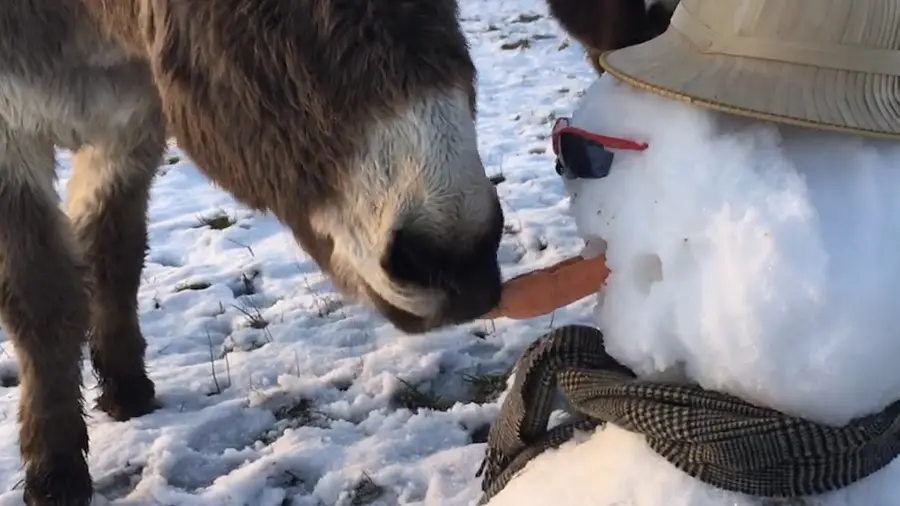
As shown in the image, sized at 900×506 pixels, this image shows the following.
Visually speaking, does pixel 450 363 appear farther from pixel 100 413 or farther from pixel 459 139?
pixel 459 139

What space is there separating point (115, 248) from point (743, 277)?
1.99 m

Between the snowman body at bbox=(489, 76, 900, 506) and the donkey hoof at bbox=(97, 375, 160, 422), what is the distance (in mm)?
1519

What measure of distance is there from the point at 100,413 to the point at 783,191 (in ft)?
6.63

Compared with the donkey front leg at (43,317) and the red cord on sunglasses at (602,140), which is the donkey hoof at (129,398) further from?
the red cord on sunglasses at (602,140)

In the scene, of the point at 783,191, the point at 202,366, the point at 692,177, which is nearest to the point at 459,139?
the point at 692,177

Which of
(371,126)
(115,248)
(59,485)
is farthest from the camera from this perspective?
(115,248)

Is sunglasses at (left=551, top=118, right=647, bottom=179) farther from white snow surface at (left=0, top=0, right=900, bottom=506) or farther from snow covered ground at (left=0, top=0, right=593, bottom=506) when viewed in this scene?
snow covered ground at (left=0, top=0, right=593, bottom=506)

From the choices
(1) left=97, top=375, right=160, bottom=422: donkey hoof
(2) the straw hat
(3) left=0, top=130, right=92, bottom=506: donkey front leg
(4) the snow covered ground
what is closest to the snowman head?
(2) the straw hat

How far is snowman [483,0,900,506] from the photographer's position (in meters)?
1.00

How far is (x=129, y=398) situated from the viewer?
2.44 m

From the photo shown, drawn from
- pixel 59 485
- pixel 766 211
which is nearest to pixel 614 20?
pixel 766 211

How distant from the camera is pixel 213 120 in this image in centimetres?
134

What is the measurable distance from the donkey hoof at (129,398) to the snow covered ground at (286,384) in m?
0.04

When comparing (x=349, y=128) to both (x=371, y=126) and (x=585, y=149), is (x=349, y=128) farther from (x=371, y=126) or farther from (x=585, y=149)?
(x=585, y=149)
